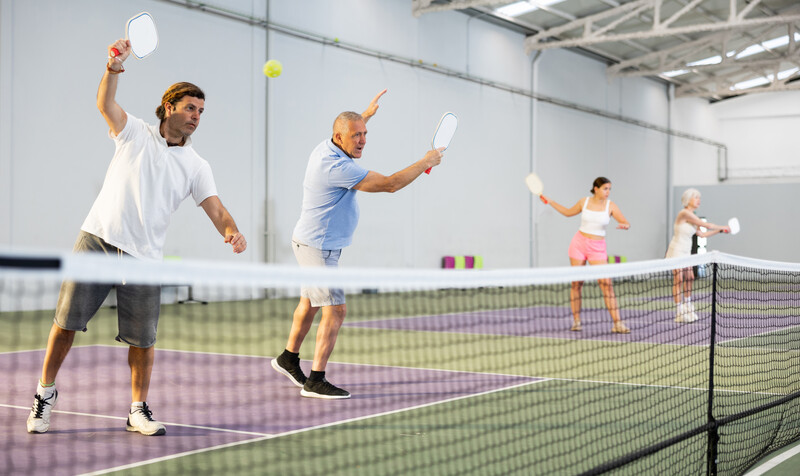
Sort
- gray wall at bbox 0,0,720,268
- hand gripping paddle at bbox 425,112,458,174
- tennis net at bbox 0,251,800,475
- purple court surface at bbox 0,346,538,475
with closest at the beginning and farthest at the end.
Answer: tennis net at bbox 0,251,800,475 → purple court surface at bbox 0,346,538,475 → hand gripping paddle at bbox 425,112,458,174 → gray wall at bbox 0,0,720,268

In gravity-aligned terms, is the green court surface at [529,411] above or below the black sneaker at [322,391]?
below

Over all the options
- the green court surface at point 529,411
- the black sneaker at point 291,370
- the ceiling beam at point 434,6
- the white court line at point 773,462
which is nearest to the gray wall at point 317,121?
the ceiling beam at point 434,6

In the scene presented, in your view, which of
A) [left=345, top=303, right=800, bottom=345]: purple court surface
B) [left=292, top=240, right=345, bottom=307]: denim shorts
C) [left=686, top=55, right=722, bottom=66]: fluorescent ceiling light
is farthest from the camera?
[left=686, top=55, right=722, bottom=66]: fluorescent ceiling light

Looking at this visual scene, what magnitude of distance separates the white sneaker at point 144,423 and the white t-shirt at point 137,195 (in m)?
0.71

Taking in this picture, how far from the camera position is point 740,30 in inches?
839

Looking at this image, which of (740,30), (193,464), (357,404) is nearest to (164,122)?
(193,464)

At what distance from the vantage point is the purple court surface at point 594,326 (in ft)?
26.5

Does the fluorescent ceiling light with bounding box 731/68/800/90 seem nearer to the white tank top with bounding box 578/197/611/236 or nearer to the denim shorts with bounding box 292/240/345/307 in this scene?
the white tank top with bounding box 578/197/611/236

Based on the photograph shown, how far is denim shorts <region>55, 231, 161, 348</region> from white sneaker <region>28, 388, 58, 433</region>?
1.26 feet

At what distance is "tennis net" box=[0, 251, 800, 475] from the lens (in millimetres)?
3086

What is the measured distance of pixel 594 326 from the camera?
9.39 meters

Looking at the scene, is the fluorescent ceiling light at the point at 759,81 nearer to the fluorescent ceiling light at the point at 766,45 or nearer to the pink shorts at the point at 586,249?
the fluorescent ceiling light at the point at 766,45

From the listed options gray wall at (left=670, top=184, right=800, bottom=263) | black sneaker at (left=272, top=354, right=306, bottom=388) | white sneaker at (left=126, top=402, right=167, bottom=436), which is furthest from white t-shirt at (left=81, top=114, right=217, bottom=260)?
gray wall at (left=670, top=184, right=800, bottom=263)

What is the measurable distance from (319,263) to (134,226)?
1.34 meters
